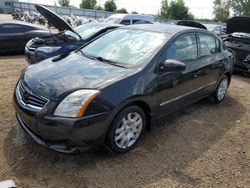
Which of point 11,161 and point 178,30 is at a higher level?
point 178,30

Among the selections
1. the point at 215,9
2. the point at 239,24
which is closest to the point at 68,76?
the point at 239,24

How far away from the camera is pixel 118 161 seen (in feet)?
11.1

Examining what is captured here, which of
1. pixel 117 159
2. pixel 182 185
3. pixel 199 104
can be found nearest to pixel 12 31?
pixel 199 104

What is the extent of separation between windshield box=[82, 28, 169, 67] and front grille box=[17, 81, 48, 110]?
1.21 meters

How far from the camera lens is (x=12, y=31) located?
371 inches

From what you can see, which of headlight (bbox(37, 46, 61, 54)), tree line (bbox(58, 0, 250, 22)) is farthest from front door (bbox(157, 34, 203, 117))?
tree line (bbox(58, 0, 250, 22))

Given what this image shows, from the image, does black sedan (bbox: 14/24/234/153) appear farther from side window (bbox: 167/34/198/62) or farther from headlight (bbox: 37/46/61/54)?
headlight (bbox: 37/46/61/54)

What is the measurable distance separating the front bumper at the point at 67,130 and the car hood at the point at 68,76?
262 millimetres

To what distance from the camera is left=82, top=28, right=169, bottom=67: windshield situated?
385cm

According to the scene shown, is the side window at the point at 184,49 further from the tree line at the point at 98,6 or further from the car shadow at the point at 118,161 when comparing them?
the tree line at the point at 98,6

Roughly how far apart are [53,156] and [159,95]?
62.3 inches

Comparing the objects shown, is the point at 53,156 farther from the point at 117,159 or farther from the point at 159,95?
the point at 159,95

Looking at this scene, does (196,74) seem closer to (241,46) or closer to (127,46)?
(127,46)

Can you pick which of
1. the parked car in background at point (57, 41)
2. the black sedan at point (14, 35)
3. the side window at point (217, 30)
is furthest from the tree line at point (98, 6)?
the parked car in background at point (57, 41)
